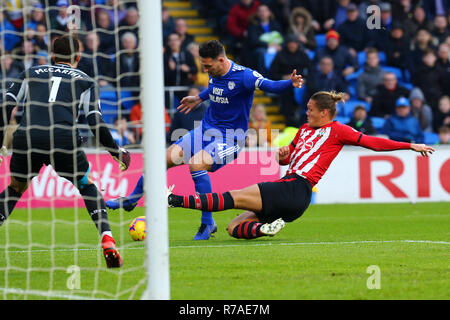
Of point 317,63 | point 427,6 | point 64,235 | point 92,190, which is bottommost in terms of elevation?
point 64,235

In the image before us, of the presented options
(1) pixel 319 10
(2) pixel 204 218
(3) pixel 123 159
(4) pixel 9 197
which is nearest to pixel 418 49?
(1) pixel 319 10

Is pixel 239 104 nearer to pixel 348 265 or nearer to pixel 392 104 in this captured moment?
pixel 348 265

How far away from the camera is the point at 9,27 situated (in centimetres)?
1585

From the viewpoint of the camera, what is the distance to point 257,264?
22.1 feet

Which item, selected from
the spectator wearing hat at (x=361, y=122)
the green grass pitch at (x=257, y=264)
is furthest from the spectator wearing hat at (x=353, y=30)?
the green grass pitch at (x=257, y=264)

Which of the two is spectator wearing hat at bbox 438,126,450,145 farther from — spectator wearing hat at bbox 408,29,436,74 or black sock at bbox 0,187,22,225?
black sock at bbox 0,187,22,225

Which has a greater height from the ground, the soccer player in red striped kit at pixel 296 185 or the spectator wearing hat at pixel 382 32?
the spectator wearing hat at pixel 382 32

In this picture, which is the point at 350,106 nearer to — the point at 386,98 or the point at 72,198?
the point at 386,98

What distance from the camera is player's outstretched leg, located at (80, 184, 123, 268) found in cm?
645

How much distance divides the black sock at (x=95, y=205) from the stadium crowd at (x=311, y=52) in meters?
7.62

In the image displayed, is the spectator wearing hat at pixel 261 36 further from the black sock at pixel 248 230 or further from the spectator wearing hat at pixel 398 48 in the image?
the black sock at pixel 248 230

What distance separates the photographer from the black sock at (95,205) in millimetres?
6821
